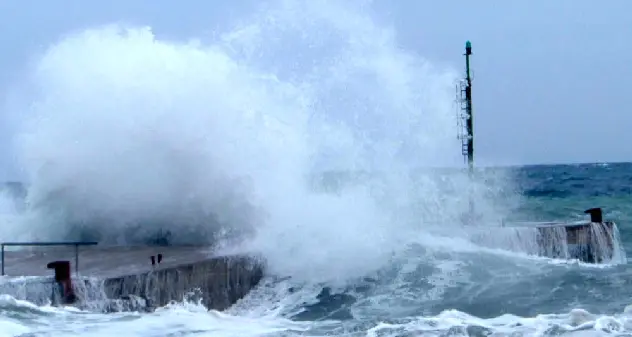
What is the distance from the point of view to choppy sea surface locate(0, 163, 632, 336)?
773cm

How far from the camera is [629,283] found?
38.0 feet

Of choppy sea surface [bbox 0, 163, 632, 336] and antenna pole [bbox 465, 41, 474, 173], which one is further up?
antenna pole [bbox 465, 41, 474, 173]

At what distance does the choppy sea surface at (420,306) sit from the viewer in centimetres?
773

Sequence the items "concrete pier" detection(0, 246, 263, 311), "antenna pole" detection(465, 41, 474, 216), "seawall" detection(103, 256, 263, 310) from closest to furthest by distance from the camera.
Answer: "concrete pier" detection(0, 246, 263, 311) → "seawall" detection(103, 256, 263, 310) → "antenna pole" detection(465, 41, 474, 216)

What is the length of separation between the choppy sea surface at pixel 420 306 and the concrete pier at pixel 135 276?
187mm

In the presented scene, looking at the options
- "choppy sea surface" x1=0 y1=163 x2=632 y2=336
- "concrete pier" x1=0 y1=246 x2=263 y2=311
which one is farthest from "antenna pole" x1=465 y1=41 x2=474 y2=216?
"concrete pier" x1=0 y1=246 x2=263 y2=311

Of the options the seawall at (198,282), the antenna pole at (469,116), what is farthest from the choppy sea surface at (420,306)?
the antenna pole at (469,116)

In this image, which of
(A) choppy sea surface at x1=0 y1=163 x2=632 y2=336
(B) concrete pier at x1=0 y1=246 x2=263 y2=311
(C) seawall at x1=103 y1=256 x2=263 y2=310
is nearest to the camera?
(A) choppy sea surface at x1=0 y1=163 x2=632 y2=336

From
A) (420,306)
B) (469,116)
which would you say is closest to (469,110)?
(469,116)

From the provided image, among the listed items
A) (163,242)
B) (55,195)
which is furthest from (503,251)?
(55,195)

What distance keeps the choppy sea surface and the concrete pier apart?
19cm

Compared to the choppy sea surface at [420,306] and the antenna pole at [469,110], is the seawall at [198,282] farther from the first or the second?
the antenna pole at [469,110]

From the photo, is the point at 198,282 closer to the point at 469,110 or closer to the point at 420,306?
the point at 420,306

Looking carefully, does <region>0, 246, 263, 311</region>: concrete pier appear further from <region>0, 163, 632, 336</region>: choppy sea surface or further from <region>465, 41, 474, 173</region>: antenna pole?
<region>465, 41, 474, 173</region>: antenna pole
